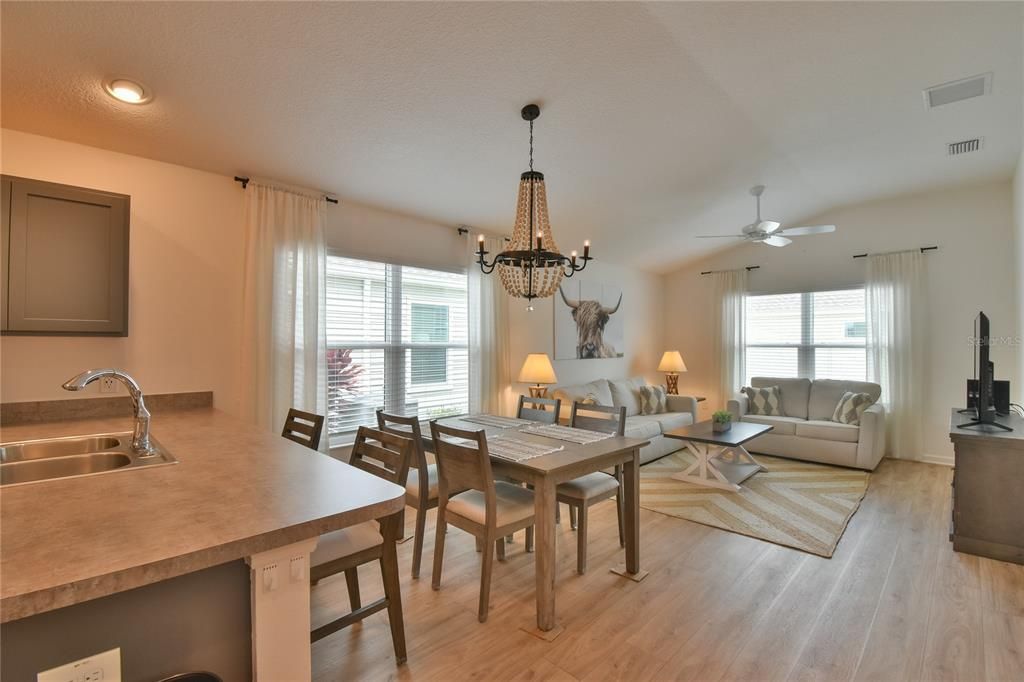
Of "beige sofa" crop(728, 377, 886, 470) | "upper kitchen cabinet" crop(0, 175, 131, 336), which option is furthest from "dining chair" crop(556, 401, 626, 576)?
"beige sofa" crop(728, 377, 886, 470)

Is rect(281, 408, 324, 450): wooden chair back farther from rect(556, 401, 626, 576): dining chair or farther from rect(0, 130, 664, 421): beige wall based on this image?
rect(556, 401, 626, 576): dining chair

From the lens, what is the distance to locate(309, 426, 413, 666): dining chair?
1676 millimetres

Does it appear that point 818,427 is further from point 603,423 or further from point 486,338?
point 486,338

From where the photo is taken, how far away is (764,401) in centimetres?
568

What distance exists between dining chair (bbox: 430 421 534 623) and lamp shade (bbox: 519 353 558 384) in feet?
6.84

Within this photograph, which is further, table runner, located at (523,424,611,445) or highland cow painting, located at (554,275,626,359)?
highland cow painting, located at (554,275,626,359)

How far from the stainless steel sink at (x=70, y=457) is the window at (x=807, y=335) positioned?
6.67 meters

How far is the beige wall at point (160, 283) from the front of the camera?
2467 mm

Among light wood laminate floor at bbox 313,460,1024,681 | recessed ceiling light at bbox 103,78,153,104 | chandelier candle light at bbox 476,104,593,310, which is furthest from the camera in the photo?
chandelier candle light at bbox 476,104,593,310

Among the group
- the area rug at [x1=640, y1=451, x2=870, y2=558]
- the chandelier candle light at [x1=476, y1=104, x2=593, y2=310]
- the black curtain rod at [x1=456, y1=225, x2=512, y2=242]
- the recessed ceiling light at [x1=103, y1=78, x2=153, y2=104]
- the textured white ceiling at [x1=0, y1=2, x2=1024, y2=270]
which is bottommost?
the area rug at [x1=640, y1=451, x2=870, y2=558]

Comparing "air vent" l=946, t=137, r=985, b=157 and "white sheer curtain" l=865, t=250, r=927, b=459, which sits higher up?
"air vent" l=946, t=137, r=985, b=157

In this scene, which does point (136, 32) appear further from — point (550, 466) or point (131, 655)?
point (550, 466)

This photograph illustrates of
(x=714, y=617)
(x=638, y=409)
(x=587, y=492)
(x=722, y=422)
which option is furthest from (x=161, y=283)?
(x=638, y=409)

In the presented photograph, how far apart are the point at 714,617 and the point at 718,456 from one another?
9.09 ft
